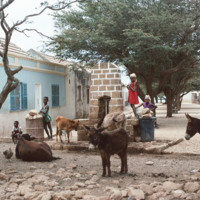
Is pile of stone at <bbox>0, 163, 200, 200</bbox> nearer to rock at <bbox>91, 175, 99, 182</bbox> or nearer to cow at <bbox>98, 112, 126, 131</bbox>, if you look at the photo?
rock at <bbox>91, 175, 99, 182</bbox>

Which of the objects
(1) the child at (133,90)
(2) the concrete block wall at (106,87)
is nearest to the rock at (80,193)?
(2) the concrete block wall at (106,87)

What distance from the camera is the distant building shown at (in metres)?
15.0

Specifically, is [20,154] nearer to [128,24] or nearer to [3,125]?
[3,125]

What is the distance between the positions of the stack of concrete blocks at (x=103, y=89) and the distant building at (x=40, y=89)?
4.70 meters

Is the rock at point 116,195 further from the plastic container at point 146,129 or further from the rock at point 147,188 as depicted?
the plastic container at point 146,129

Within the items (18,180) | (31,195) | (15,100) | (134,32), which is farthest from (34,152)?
(134,32)

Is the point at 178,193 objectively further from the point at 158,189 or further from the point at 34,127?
the point at 34,127

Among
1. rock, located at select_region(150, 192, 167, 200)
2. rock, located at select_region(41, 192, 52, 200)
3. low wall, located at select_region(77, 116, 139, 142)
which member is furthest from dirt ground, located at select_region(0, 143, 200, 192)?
low wall, located at select_region(77, 116, 139, 142)

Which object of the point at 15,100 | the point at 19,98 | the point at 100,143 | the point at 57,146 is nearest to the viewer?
the point at 100,143

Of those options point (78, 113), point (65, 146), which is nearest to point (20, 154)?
point (65, 146)

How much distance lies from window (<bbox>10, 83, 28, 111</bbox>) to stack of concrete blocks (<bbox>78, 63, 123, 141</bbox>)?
4883mm

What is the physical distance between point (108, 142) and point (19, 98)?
32.7 feet

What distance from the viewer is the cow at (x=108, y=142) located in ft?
20.6

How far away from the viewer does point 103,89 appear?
11484 mm
